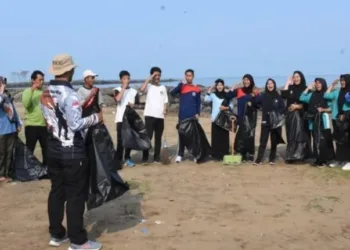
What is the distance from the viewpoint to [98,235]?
202 inches

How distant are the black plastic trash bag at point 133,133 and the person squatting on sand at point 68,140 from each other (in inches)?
159

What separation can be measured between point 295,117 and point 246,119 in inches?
35.4

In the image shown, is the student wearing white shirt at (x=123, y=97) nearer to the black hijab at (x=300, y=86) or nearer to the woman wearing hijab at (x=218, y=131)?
the woman wearing hijab at (x=218, y=131)

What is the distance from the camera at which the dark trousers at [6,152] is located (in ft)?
24.0

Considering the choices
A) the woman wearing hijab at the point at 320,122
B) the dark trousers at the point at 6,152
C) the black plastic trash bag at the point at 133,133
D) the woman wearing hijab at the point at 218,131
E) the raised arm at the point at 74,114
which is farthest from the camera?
the woman wearing hijab at the point at 218,131

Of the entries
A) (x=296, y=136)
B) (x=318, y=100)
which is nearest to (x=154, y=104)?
(x=296, y=136)

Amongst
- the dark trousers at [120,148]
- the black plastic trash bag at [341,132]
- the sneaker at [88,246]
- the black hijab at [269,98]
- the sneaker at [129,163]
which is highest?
the black hijab at [269,98]

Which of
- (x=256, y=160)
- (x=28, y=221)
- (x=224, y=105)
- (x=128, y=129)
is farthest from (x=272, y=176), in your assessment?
(x=28, y=221)

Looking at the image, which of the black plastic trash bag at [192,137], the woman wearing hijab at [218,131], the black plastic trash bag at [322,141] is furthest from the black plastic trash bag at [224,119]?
the black plastic trash bag at [322,141]

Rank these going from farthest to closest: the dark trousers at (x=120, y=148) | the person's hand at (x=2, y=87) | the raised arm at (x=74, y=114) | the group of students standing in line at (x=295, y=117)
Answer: the dark trousers at (x=120, y=148), the group of students standing in line at (x=295, y=117), the person's hand at (x=2, y=87), the raised arm at (x=74, y=114)

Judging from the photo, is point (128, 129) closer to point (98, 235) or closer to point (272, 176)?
point (272, 176)

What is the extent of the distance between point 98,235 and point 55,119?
1.39m

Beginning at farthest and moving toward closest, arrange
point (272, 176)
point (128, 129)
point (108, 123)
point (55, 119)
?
1. point (108, 123)
2. point (128, 129)
3. point (272, 176)
4. point (55, 119)

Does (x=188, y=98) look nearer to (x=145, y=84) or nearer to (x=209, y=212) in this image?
(x=145, y=84)
